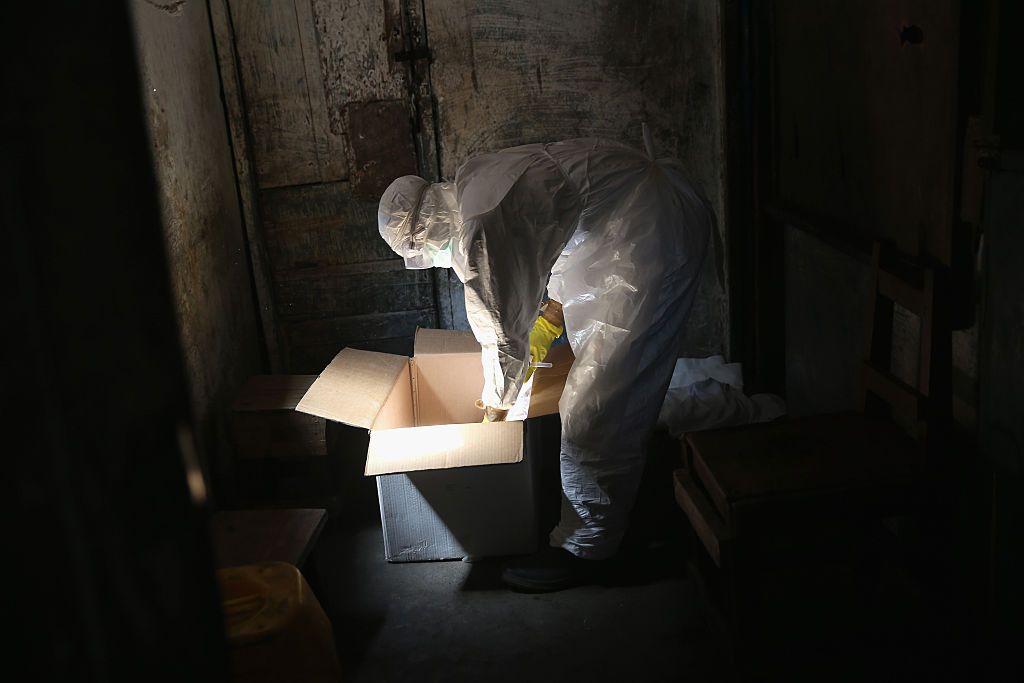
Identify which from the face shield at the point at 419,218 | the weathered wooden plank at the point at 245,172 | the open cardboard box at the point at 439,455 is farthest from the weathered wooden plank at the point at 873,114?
the weathered wooden plank at the point at 245,172

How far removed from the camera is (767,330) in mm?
3359

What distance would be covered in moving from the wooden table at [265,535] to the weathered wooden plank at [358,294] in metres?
1.27

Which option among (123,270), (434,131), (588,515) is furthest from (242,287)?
(123,270)

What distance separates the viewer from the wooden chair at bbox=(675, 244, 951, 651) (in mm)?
1865

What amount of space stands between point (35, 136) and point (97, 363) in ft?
0.40

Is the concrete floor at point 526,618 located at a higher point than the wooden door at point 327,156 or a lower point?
lower

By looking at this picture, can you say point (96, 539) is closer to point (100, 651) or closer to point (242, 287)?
point (100, 651)

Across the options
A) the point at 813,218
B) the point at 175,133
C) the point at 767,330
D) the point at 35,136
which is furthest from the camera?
the point at 767,330

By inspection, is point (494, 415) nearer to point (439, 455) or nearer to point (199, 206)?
point (439, 455)

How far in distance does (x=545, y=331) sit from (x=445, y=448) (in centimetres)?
54

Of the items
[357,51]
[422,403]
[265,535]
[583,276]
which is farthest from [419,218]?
[357,51]

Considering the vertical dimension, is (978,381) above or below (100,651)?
below

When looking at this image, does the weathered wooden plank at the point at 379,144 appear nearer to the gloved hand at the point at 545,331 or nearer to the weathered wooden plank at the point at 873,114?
the gloved hand at the point at 545,331

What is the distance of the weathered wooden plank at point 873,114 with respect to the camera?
1.86 metres
